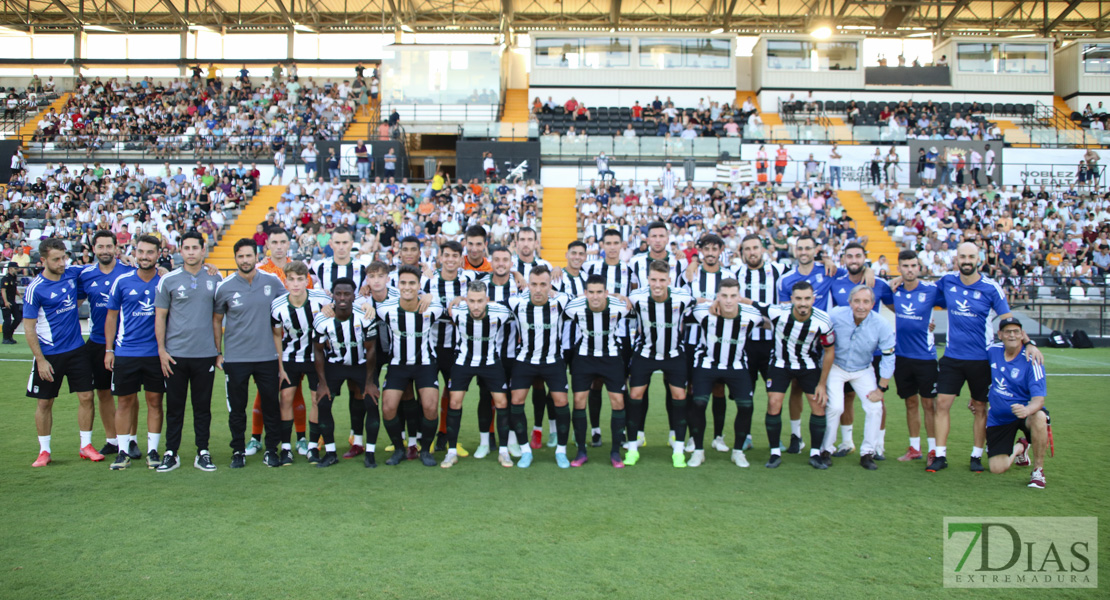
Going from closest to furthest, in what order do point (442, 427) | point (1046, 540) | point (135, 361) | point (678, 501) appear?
1. point (1046, 540)
2. point (678, 501)
3. point (135, 361)
4. point (442, 427)

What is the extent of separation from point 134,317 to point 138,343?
0.22m

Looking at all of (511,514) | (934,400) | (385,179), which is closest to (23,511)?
(511,514)

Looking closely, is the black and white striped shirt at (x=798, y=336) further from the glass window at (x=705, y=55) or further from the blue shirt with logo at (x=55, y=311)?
the glass window at (x=705, y=55)

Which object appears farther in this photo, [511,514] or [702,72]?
[702,72]

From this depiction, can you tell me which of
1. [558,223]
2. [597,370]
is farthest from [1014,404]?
[558,223]

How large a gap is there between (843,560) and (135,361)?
5637mm

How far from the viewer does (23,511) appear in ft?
17.3

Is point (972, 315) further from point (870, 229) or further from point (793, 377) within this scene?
point (870, 229)

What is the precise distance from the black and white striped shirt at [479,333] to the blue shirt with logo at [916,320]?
352 centimetres

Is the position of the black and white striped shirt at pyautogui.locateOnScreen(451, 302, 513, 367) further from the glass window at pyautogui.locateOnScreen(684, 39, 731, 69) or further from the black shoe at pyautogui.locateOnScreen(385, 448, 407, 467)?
the glass window at pyautogui.locateOnScreen(684, 39, 731, 69)

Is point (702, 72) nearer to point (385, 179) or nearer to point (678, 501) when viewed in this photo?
point (385, 179)

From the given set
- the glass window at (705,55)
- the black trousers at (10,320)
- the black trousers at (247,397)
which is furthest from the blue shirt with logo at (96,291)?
the glass window at (705,55)
